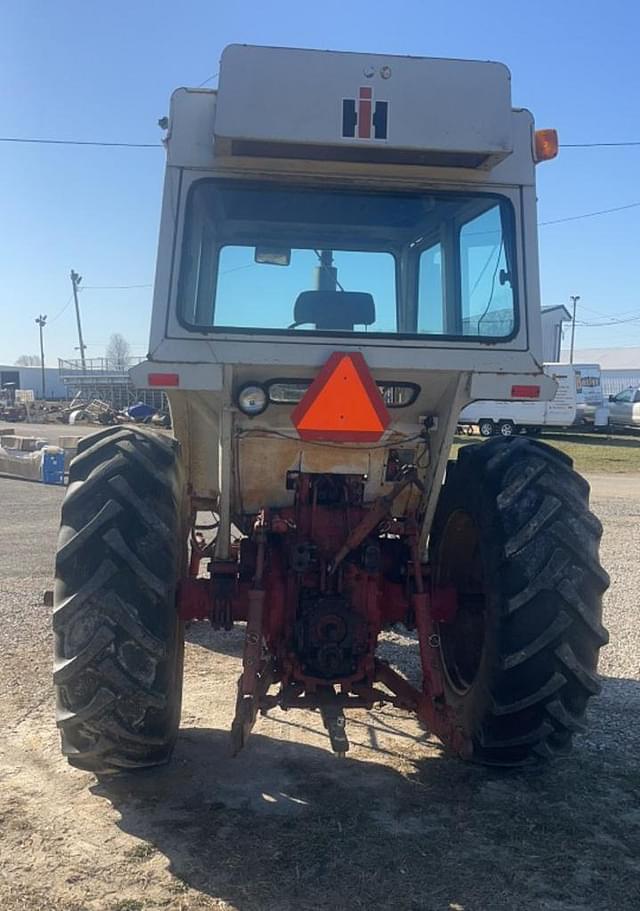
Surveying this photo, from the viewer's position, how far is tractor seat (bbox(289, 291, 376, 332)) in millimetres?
3961

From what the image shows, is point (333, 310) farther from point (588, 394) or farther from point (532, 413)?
point (588, 394)

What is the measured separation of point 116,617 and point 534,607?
1.80m

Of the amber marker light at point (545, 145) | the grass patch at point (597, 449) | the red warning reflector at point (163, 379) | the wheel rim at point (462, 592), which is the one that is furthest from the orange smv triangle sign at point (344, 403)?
the grass patch at point (597, 449)

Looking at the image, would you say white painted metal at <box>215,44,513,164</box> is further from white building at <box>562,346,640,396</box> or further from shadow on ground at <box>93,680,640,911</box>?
white building at <box>562,346,640,396</box>

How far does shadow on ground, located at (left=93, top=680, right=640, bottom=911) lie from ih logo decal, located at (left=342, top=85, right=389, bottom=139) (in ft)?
9.65

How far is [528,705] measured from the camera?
12.5ft

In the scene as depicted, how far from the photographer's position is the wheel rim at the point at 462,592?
14.7 ft

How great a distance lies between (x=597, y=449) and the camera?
25.7 m

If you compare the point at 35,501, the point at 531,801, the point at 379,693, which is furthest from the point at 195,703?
the point at 35,501

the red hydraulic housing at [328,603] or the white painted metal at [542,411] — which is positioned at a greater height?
the white painted metal at [542,411]

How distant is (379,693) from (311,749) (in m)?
0.77

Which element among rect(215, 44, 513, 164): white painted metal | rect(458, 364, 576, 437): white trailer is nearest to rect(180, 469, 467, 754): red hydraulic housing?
rect(215, 44, 513, 164): white painted metal

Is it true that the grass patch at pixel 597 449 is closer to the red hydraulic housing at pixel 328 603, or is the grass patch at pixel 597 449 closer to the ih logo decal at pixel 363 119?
the red hydraulic housing at pixel 328 603

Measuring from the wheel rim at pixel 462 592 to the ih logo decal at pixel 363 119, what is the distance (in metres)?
1.91
